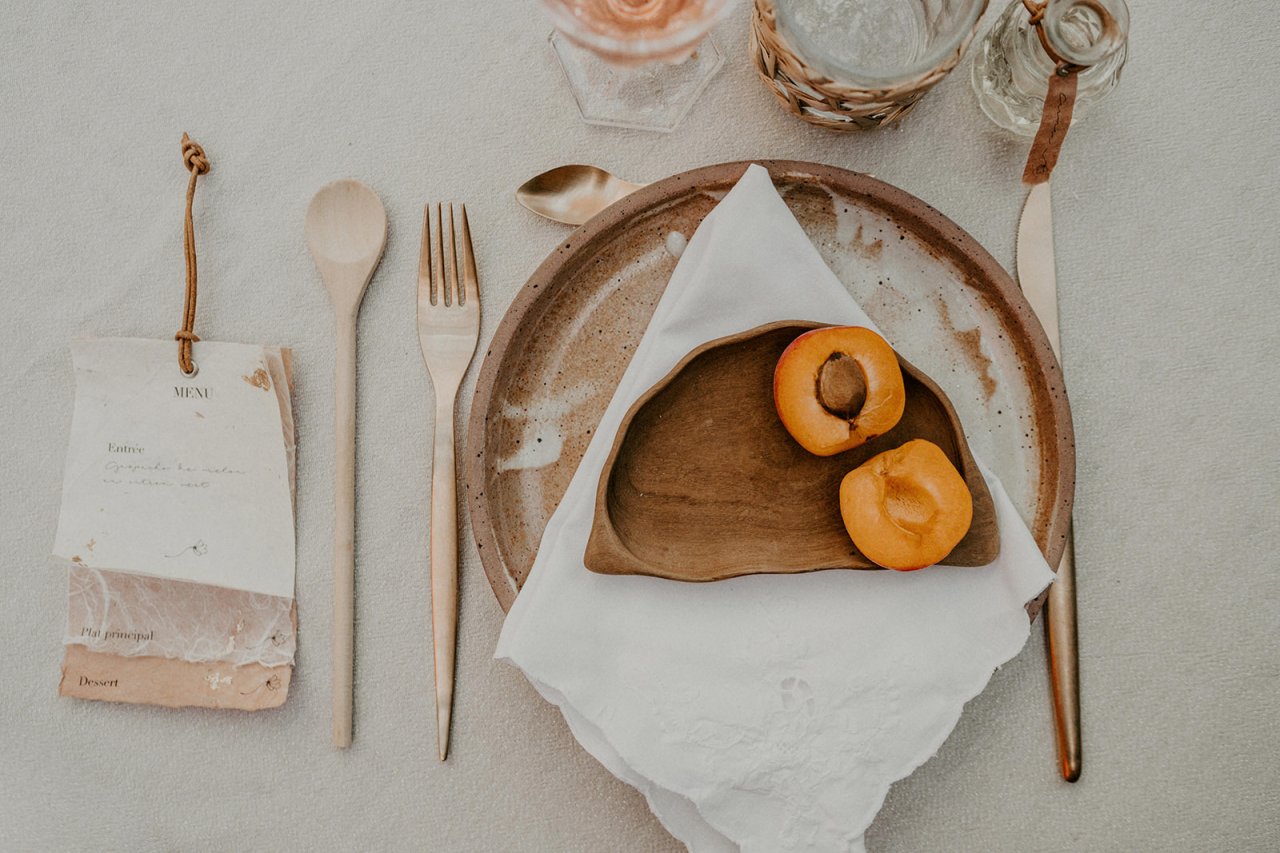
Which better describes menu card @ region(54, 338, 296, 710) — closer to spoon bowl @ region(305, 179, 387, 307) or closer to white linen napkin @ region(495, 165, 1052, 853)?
spoon bowl @ region(305, 179, 387, 307)

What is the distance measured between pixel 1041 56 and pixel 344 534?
59cm

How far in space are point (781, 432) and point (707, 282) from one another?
107 mm

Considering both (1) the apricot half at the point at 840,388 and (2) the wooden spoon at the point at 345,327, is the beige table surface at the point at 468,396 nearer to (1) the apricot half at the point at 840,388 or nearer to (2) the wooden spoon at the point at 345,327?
(2) the wooden spoon at the point at 345,327

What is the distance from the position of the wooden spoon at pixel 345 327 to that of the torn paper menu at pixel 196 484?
46 mm

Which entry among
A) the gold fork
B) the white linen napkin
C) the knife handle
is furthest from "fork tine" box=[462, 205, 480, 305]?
the knife handle

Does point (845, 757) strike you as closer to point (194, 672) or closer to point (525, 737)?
point (525, 737)

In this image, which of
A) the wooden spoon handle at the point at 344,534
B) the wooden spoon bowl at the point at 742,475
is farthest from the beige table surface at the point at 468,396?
the wooden spoon bowl at the point at 742,475

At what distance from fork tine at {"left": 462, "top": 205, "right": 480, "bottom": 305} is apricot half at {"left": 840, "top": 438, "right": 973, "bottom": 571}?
11.9 inches

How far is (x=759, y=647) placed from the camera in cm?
50

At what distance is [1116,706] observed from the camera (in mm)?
567

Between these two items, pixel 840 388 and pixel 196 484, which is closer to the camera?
pixel 840 388

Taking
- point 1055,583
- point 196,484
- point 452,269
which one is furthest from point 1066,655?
point 196,484

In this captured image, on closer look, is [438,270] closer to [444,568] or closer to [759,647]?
[444,568]

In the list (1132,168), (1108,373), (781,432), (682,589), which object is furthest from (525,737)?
(1132,168)
